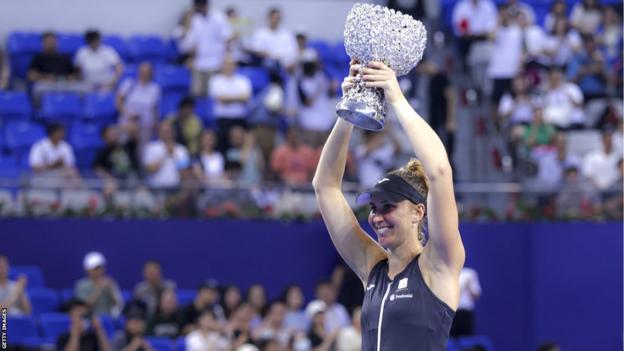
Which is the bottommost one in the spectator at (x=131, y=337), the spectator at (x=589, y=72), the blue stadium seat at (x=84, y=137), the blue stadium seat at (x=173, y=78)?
the spectator at (x=131, y=337)

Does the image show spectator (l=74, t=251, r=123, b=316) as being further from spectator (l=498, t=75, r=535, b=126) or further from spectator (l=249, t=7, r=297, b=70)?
spectator (l=498, t=75, r=535, b=126)

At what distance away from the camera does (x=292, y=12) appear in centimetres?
1877

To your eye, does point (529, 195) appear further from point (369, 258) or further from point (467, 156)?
point (369, 258)

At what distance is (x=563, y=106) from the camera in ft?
51.8

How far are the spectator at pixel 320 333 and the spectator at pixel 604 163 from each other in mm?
3577

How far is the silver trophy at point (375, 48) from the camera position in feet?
14.8

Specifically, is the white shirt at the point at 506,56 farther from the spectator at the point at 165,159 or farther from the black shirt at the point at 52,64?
the black shirt at the point at 52,64

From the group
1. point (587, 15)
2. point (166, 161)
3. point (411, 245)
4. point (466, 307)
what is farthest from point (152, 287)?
point (411, 245)

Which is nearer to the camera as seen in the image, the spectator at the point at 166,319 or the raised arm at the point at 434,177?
the raised arm at the point at 434,177

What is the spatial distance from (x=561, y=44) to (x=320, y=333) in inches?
271

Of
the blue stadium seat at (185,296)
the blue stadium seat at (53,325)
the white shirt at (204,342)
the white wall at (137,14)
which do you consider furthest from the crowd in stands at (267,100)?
the white shirt at (204,342)

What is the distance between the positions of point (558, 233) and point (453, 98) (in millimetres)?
2325

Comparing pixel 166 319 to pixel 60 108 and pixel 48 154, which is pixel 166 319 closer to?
pixel 48 154

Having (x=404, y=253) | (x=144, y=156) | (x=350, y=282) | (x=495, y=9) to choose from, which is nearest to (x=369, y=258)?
(x=404, y=253)
